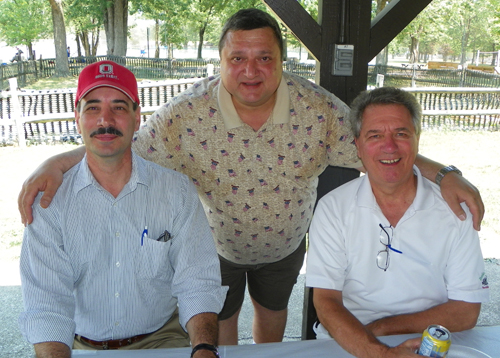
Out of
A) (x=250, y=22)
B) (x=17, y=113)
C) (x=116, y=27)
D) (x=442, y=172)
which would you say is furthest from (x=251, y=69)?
(x=116, y=27)

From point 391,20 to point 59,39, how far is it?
18.7m

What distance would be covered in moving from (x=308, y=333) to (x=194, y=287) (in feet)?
4.27

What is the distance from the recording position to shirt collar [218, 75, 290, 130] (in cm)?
212

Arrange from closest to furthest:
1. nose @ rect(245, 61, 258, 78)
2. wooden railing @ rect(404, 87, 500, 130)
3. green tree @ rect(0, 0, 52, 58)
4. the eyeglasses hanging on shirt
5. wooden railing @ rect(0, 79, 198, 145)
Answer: the eyeglasses hanging on shirt < nose @ rect(245, 61, 258, 78) < wooden railing @ rect(0, 79, 198, 145) < wooden railing @ rect(404, 87, 500, 130) < green tree @ rect(0, 0, 52, 58)

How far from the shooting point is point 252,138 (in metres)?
2.14

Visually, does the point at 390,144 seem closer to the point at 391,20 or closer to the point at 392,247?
the point at 392,247

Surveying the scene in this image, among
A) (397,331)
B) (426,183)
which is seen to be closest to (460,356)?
(397,331)

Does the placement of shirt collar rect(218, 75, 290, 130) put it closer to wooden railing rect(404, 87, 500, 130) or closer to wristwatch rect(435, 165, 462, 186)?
wristwatch rect(435, 165, 462, 186)

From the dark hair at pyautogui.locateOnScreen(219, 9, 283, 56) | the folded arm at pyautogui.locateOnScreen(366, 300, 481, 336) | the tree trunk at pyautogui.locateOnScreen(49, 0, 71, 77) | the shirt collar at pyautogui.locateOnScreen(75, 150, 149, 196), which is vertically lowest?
the folded arm at pyautogui.locateOnScreen(366, 300, 481, 336)

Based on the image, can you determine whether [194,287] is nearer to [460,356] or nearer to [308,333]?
[460,356]

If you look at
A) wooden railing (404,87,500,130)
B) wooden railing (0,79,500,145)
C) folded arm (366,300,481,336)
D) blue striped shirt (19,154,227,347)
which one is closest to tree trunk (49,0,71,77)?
wooden railing (0,79,500,145)

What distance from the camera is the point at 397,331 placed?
164 centimetres

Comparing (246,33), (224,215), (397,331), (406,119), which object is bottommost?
(397,331)

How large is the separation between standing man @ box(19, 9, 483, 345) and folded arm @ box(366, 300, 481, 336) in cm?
58
